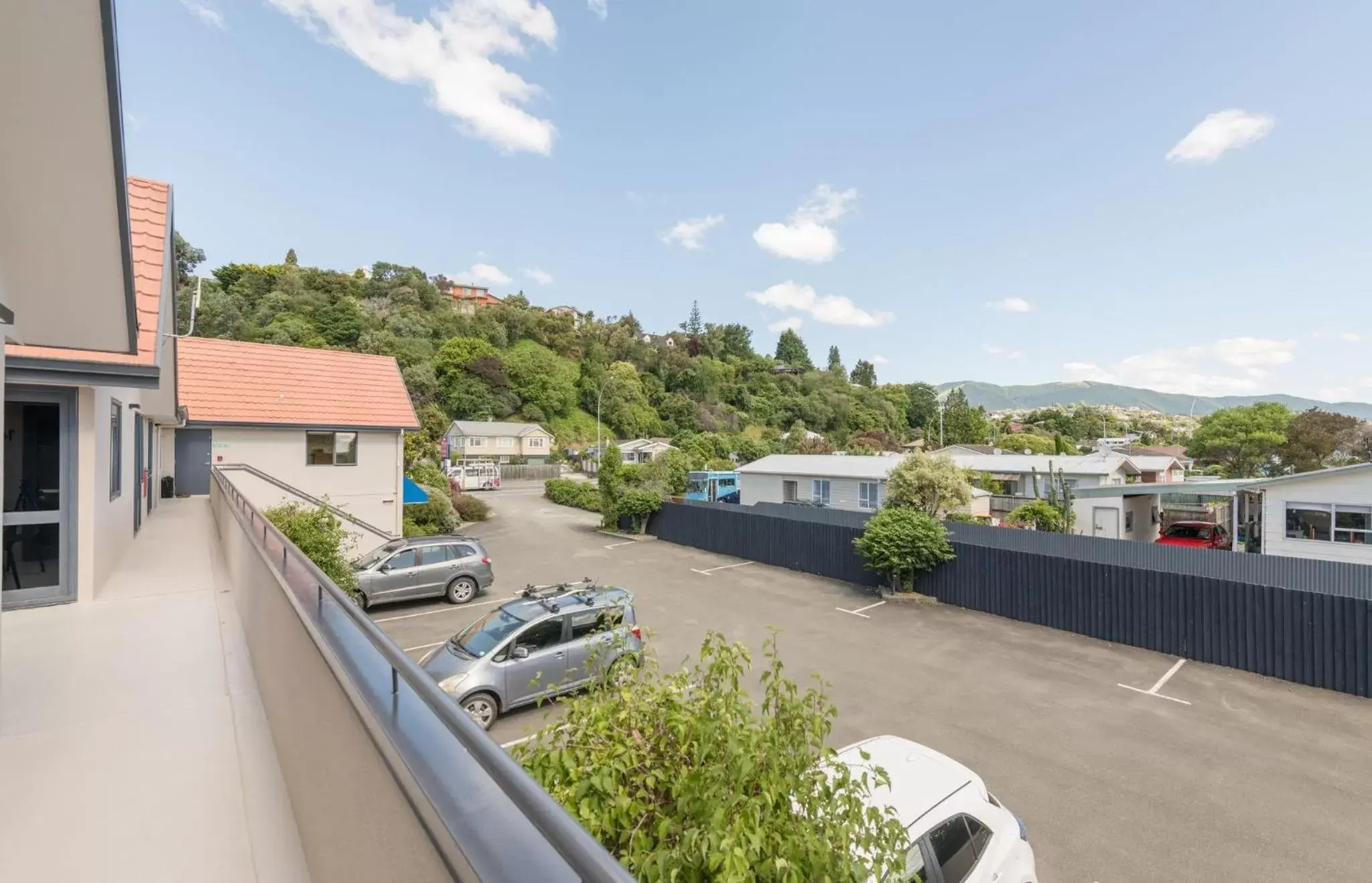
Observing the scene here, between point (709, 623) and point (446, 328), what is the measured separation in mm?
65454

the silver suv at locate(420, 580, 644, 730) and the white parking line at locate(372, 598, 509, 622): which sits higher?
the silver suv at locate(420, 580, 644, 730)

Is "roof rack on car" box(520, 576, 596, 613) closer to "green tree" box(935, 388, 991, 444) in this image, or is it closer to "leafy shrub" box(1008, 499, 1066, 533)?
"leafy shrub" box(1008, 499, 1066, 533)

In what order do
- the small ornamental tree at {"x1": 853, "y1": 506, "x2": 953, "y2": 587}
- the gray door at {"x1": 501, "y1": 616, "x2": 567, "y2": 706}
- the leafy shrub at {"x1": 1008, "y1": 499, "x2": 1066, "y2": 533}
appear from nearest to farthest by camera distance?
the gray door at {"x1": 501, "y1": 616, "x2": 567, "y2": 706}
the small ornamental tree at {"x1": 853, "y1": 506, "x2": 953, "y2": 587}
the leafy shrub at {"x1": 1008, "y1": 499, "x2": 1066, "y2": 533}

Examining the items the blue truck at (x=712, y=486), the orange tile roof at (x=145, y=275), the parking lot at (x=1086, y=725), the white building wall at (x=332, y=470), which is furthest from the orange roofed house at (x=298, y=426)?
the blue truck at (x=712, y=486)

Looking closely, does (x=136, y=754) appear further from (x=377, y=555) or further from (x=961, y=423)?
(x=961, y=423)

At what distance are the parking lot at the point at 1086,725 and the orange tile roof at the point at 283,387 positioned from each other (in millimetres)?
5783

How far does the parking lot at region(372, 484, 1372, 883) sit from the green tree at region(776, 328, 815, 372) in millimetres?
100104

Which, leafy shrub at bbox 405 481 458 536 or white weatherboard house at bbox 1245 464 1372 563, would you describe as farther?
leafy shrub at bbox 405 481 458 536

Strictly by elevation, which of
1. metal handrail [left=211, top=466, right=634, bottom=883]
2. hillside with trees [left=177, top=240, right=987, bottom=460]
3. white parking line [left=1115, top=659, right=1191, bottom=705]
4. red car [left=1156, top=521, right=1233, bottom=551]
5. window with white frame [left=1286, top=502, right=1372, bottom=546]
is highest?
hillside with trees [left=177, top=240, right=987, bottom=460]

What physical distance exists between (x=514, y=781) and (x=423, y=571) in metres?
12.9

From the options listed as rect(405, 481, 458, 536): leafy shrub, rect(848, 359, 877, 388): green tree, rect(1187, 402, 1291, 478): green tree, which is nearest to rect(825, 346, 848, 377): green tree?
rect(848, 359, 877, 388): green tree

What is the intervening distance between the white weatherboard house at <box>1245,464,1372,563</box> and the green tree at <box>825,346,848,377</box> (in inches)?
3228

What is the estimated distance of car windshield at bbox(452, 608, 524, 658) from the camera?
769 cm

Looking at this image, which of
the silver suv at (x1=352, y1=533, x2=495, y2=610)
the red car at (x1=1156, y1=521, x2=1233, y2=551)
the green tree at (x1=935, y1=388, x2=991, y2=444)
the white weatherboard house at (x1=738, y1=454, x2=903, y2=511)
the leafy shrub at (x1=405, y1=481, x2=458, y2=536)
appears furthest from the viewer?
the green tree at (x1=935, y1=388, x2=991, y2=444)
